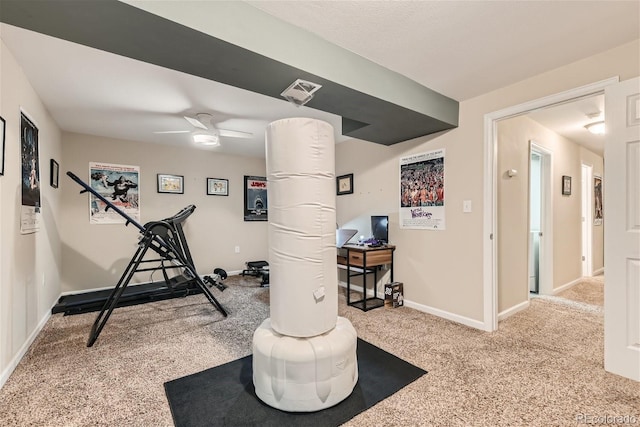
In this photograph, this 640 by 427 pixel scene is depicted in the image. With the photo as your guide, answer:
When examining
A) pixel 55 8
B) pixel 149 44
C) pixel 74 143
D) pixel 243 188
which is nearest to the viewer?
pixel 55 8

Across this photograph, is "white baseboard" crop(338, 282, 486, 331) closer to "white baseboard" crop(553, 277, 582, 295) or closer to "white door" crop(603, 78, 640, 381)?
"white door" crop(603, 78, 640, 381)

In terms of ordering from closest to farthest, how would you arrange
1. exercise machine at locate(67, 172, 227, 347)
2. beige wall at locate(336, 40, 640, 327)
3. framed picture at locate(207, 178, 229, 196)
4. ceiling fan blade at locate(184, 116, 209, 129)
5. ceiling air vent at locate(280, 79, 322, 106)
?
ceiling air vent at locate(280, 79, 322, 106)
beige wall at locate(336, 40, 640, 327)
exercise machine at locate(67, 172, 227, 347)
ceiling fan blade at locate(184, 116, 209, 129)
framed picture at locate(207, 178, 229, 196)

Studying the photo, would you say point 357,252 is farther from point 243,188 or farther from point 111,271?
point 111,271

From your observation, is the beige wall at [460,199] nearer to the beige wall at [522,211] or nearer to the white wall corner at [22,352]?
the beige wall at [522,211]

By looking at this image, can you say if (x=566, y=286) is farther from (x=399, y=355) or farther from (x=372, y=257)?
(x=399, y=355)

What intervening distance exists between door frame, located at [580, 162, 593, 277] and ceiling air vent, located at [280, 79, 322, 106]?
5.53m

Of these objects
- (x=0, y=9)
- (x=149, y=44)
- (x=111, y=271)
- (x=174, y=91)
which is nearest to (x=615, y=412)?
(x=149, y=44)

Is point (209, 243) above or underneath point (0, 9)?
underneath

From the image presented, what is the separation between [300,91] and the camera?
2.10 meters

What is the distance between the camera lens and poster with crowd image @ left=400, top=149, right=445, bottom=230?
10.5ft

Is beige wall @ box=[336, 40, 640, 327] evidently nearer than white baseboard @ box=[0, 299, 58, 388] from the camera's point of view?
No

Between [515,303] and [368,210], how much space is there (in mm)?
2076

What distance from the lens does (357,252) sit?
11.6 feet

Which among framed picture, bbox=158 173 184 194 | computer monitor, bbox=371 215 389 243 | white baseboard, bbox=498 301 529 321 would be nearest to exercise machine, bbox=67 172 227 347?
framed picture, bbox=158 173 184 194
